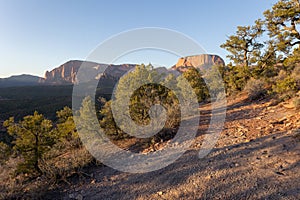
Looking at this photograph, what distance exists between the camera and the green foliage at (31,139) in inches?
212

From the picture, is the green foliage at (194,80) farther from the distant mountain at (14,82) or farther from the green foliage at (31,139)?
the distant mountain at (14,82)

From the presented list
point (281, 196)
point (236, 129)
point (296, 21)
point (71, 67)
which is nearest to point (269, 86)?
point (296, 21)

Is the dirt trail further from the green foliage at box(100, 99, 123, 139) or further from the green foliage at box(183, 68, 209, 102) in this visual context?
the green foliage at box(183, 68, 209, 102)

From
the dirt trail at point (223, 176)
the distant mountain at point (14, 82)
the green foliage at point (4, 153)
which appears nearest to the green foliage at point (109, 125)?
the dirt trail at point (223, 176)

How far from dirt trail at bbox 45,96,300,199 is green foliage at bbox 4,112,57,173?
1832mm

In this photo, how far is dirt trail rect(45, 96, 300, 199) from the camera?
3.26 m

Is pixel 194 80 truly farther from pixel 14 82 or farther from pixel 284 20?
pixel 14 82

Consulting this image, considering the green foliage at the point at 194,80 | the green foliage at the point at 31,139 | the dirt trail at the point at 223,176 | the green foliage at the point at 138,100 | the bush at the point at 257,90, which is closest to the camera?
the dirt trail at the point at 223,176

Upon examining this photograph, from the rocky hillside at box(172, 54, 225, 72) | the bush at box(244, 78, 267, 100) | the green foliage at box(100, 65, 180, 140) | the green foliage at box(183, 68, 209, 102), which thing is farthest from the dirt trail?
the green foliage at box(183, 68, 209, 102)

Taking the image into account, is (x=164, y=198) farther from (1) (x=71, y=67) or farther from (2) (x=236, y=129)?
(1) (x=71, y=67)

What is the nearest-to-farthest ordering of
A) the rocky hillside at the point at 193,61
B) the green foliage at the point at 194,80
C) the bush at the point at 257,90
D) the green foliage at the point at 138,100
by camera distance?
the green foliage at the point at 138,100, the rocky hillside at the point at 193,61, the bush at the point at 257,90, the green foliage at the point at 194,80

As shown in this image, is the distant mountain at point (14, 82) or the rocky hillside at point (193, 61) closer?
the rocky hillside at point (193, 61)

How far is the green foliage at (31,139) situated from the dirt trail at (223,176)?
6.01ft

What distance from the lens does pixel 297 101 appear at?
6879mm
